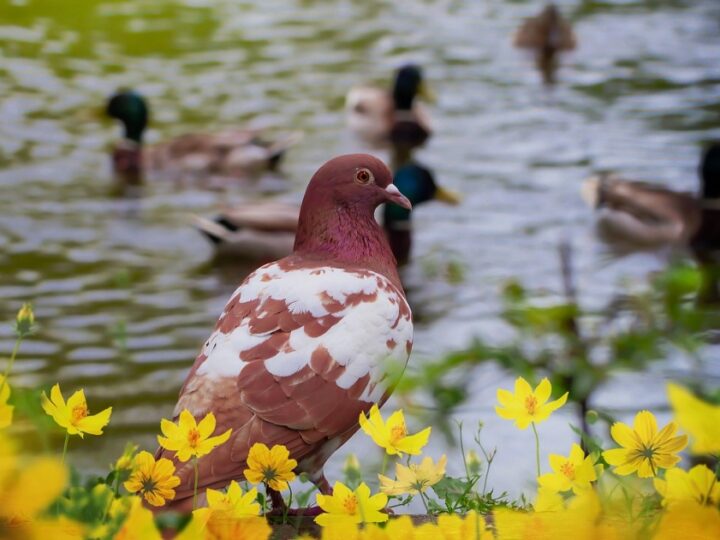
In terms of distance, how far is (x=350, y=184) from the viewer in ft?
11.6

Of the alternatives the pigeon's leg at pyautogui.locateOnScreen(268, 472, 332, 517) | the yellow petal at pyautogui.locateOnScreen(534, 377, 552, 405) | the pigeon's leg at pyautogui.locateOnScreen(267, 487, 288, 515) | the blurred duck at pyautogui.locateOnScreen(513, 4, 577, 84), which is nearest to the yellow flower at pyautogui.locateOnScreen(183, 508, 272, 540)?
the yellow petal at pyautogui.locateOnScreen(534, 377, 552, 405)

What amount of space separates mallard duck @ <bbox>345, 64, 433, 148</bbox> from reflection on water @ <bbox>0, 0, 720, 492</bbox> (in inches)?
8.4

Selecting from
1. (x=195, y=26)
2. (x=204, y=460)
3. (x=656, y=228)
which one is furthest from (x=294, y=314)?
(x=195, y=26)

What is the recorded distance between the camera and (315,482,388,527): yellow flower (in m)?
2.28

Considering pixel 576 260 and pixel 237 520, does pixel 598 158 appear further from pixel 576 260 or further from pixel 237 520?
pixel 237 520

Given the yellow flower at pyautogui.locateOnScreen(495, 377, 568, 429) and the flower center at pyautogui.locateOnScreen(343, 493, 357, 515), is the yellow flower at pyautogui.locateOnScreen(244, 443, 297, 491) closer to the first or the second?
the flower center at pyautogui.locateOnScreen(343, 493, 357, 515)

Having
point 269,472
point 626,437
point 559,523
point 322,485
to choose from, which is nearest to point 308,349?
point 322,485

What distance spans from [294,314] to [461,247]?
22.7ft

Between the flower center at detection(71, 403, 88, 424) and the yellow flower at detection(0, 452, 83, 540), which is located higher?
the yellow flower at detection(0, 452, 83, 540)

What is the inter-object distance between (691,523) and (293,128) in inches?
466

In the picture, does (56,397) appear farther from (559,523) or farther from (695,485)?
(695,485)

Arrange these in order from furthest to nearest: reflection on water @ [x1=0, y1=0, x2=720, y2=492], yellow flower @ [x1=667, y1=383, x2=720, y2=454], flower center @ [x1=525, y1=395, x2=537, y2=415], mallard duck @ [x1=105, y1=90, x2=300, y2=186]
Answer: mallard duck @ [x1=105, y1=90, x2=300, y2=186] → reflection on water @ [x1=0, y1=0, x2=720, y2=492] → flower center @ [x1=525, y1=395, x2=537, y2=415] → yellow flower @ [x1=667, y1=383, x2=720, y2=454]

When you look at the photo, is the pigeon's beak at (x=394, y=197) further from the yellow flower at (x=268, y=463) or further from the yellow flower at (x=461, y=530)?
the yellow flower at (x=461, y=530)

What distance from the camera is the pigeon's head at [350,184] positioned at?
351 cm
